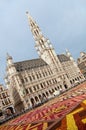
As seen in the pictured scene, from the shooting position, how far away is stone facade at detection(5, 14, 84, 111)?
60.4m

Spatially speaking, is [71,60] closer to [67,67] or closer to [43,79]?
[67,67]

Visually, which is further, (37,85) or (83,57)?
(83,57)

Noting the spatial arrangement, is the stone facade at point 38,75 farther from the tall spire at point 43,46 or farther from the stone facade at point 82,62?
the stone facade at point 82,62

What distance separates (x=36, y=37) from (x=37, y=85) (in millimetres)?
20191

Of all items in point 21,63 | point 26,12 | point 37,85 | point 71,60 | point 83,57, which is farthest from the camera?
point 83,57

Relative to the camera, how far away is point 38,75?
218 feet

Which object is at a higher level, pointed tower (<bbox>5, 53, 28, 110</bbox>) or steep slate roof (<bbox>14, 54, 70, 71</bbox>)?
steep slate roof (<bbox>14, 54, 70, 71</bbox>)

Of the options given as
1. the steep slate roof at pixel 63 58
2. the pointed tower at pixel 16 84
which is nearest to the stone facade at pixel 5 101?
the pointed tower at pixel 16 84

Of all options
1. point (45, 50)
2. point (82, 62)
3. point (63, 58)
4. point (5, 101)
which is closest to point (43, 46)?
point (45, 50)

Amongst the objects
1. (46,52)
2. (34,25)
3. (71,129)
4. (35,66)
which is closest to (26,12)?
(34,25)

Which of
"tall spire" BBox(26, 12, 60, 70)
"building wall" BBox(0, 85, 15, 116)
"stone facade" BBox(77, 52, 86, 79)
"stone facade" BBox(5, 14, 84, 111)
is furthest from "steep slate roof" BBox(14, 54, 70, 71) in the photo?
"stone facade" BBox(77, 52, 86, 79)

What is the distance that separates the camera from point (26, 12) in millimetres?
78688

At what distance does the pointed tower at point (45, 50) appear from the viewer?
7150cm

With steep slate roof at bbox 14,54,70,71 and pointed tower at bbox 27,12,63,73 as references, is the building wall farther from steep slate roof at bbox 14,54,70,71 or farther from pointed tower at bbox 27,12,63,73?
pointed tower at bbox 27,12,63,73
